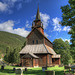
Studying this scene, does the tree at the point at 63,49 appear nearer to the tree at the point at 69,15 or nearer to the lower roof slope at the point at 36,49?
the lower roof slope at the point at 36,49

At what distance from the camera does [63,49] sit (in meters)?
59.9

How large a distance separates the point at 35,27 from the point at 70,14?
27.7 meters

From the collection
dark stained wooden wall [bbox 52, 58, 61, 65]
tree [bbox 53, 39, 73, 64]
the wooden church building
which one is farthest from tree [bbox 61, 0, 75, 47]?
tree [bbox 53, 39, 73, 64]

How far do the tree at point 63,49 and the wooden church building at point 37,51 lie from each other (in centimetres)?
1141

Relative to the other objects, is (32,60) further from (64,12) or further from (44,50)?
(64,12)

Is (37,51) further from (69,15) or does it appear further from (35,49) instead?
(69,15)

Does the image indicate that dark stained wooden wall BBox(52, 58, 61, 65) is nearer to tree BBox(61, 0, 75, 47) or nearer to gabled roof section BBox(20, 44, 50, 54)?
gabled roof section BBox(20, 44, 50, 54)

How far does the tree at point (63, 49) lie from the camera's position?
2130 inches

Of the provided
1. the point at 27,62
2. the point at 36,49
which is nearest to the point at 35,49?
the point at 36,49

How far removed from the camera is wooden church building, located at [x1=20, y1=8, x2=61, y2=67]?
34594mm

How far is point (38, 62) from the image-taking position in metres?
37.1

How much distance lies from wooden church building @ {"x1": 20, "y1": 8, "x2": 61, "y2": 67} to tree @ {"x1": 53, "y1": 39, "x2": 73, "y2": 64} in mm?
11408

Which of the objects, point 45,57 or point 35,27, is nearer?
point 45,57

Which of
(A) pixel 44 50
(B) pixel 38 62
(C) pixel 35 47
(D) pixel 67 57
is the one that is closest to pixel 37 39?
(C) pixel 35 47
